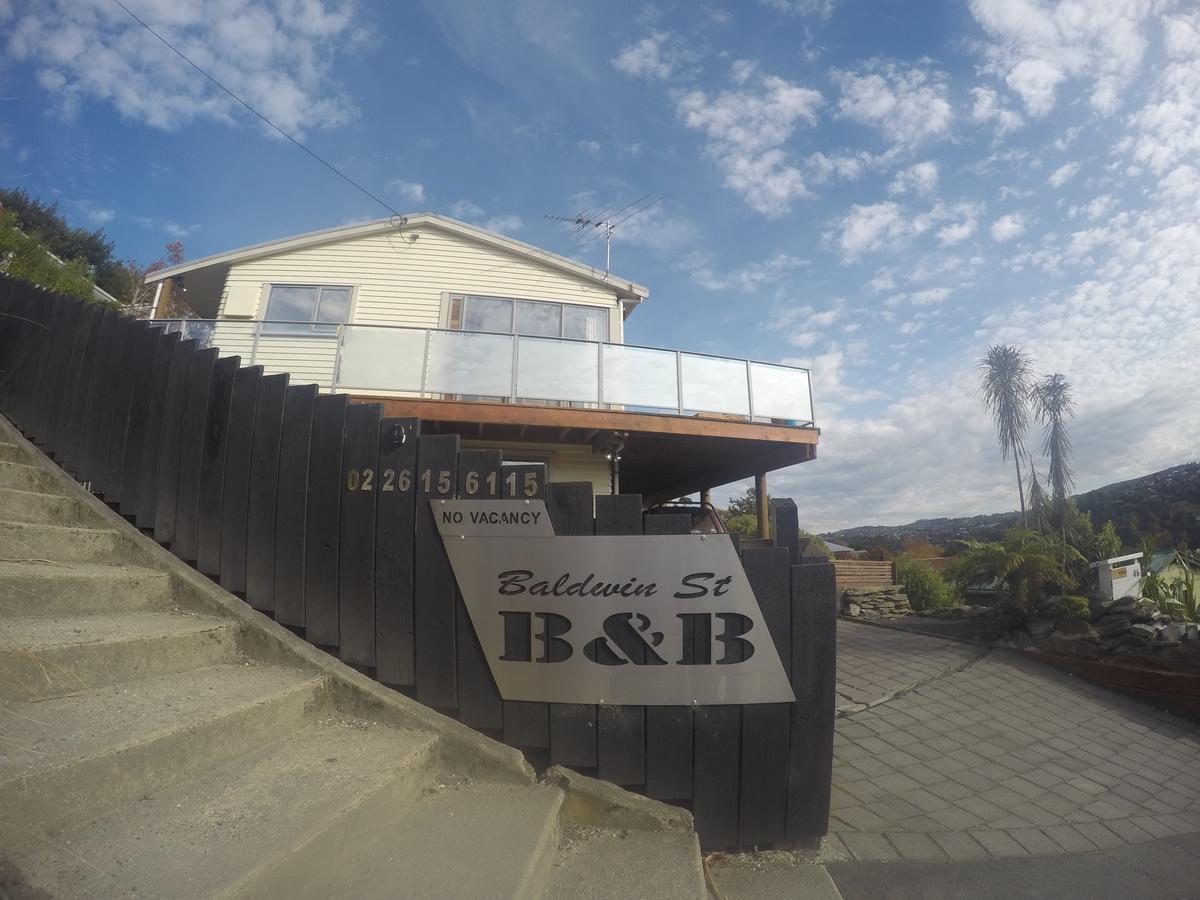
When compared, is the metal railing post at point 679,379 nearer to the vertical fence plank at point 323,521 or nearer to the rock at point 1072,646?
the rock at point 1072,646

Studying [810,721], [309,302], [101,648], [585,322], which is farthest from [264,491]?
[309,302]

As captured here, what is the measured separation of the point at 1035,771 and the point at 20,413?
→ 8.55 metres

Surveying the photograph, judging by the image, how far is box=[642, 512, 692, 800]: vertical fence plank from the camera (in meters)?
2.92

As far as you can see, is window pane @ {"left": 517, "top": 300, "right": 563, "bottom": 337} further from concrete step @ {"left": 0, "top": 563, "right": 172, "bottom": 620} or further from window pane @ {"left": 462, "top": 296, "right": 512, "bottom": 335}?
concrete step @ {"left": 0, "top": 563, "right": 172, "bottom": 620}

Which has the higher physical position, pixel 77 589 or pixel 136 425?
pixel 136 425

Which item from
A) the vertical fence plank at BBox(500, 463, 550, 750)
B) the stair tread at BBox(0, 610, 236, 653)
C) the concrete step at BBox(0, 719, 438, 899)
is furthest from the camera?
the vertical fence plank at BBox(500, 463, 550, 750)

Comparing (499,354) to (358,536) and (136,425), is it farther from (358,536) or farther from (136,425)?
(358,536)

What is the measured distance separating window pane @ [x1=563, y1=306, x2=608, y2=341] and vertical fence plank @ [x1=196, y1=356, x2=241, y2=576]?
25.3 feet

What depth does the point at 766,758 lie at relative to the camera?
291cm

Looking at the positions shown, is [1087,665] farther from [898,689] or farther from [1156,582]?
[898,689]

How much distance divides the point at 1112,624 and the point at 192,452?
31.9ft

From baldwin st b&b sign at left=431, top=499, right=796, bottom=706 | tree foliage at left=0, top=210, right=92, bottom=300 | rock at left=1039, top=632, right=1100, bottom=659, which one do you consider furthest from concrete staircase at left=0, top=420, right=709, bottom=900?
rock at left=1039, top=632, right=1100, bottom=659

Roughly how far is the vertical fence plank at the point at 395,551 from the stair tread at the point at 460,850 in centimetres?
73

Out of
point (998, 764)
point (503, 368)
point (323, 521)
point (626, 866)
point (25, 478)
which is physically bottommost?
point (998, 764)
